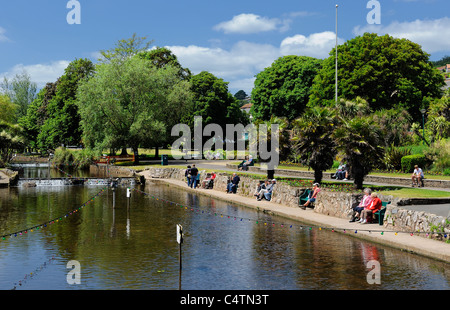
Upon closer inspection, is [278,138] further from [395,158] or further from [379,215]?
[379,215]

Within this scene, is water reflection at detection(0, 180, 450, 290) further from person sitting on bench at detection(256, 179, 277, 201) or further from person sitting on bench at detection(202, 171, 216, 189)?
person sitting on bench at detection(202, 171, 216, 189)

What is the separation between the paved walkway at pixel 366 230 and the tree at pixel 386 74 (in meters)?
33.8

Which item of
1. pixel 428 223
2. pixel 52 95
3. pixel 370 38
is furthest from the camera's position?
pixel 52 95

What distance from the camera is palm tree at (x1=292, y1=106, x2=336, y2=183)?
3039cm

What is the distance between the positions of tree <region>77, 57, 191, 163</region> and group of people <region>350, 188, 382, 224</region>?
135 feet

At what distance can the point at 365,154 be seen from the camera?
2716 cm

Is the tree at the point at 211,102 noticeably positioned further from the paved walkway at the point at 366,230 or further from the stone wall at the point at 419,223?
the stone wall at the point at 419,223

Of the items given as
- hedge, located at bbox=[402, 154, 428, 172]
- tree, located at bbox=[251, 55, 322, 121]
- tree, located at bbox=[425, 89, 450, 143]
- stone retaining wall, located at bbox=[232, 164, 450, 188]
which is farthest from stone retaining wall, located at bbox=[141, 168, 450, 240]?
tree, located at bbox=[251, 55, 322, 121]

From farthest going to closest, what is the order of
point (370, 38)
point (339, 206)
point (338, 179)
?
point (370, 38)
point (338, 179)
point (339, 206)

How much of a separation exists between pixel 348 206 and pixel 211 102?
211 feet

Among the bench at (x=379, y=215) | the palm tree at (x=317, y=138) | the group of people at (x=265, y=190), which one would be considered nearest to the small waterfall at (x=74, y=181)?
the group of people at (x=265, y=190)
